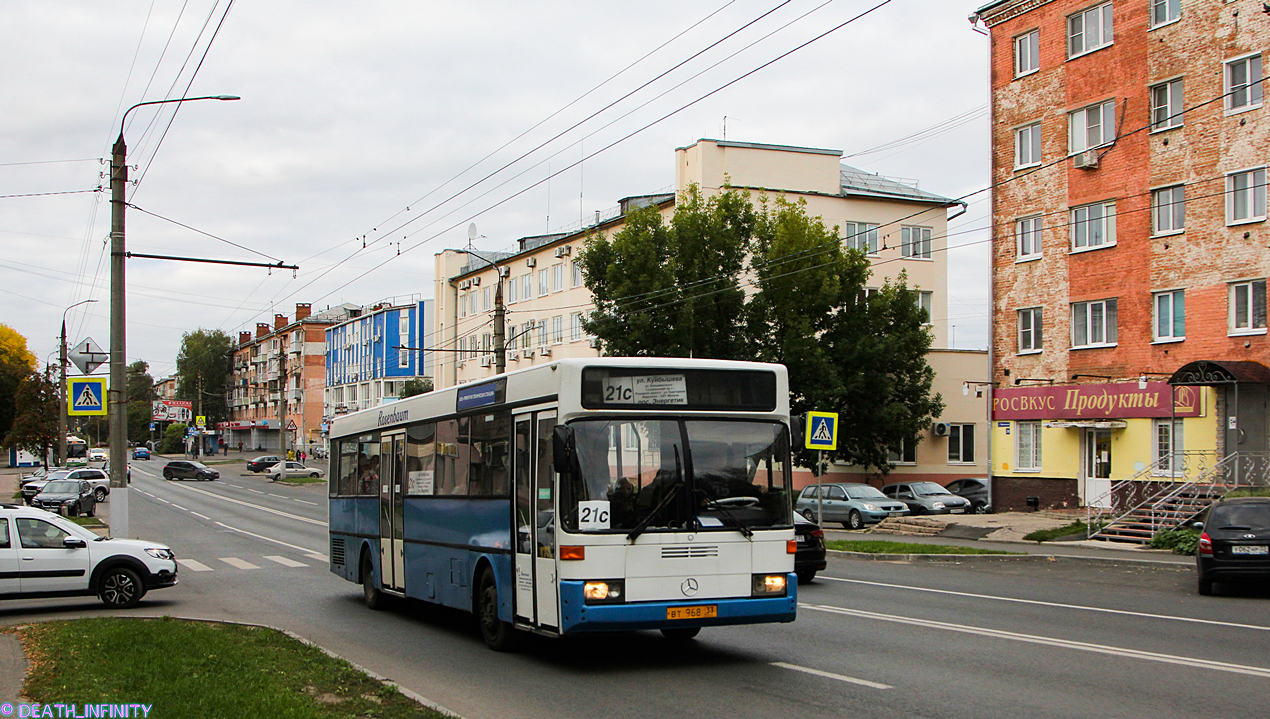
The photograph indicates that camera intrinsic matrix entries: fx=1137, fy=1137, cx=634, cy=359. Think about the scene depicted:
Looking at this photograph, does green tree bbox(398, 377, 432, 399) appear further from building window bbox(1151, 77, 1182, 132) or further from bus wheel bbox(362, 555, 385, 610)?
→ bus wheel bbox(362, 555, 385, 610)

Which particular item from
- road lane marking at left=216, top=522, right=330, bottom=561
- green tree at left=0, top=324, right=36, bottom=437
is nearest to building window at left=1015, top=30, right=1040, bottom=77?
road lane marking at left=216, top=522, right=330, bottom=561

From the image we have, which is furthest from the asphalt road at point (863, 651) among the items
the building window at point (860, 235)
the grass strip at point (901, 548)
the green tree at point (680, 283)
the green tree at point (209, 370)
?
the green tree at point (209, 370)

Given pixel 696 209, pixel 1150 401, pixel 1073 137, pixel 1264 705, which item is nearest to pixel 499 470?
pixel 1264 705

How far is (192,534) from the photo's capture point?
32.0 m

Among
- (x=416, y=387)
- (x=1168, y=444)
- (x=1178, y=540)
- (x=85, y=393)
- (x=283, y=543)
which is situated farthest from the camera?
(x=416, y=387)

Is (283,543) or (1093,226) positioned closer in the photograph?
(283,543)

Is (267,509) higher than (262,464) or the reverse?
higher

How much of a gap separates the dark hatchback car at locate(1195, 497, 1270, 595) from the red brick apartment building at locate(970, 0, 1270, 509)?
12.5 m

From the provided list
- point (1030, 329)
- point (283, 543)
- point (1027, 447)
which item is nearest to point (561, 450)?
point (283, 543)

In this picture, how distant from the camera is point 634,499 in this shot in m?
10.0

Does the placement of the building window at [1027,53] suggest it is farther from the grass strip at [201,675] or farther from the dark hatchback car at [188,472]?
the dark hatchback car at [188,472]

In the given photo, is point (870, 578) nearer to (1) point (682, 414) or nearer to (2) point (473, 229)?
(1) point (682, 414)

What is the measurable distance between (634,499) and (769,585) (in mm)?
1520

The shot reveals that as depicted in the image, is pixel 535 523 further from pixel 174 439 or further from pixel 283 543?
pixel 174 439
